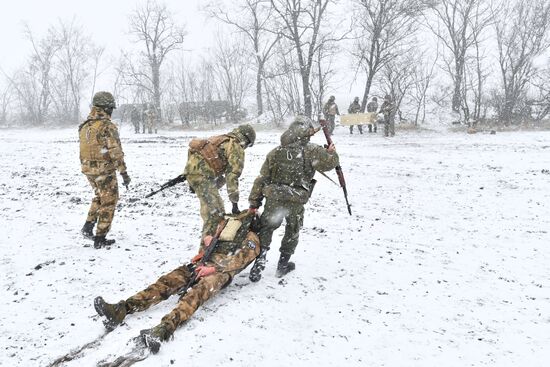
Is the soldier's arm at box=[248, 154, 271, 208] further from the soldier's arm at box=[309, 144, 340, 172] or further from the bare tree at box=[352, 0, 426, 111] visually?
the bare tree at box=[352, 0, 426, 111]

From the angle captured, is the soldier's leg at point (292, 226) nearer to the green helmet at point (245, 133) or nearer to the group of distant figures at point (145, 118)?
the green helmet at point (245, 133)

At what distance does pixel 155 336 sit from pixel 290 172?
7.63ft

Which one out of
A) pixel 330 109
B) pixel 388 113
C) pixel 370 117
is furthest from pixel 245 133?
pixel 370 117

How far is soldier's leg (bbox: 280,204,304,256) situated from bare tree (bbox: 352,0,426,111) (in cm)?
1916

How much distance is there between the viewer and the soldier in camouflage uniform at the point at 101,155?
591 cm

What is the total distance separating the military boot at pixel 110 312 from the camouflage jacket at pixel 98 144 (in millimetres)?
2653

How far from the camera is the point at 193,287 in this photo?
4.05m

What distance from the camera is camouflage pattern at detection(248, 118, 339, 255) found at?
16.2ft

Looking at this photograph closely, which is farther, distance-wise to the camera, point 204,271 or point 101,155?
point 101,155

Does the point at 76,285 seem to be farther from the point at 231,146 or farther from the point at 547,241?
the point at 547,241

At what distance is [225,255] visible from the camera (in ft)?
15.0

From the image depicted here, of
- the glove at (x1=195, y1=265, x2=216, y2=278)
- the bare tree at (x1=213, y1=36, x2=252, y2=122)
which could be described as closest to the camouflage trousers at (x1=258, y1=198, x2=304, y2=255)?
the glove at (x1=195, y1=265, x2=216, y2=278)

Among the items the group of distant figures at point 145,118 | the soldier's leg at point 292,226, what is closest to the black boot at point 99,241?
the soldier's leg at point 292,226

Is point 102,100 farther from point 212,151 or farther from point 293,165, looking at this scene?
point 293,165
